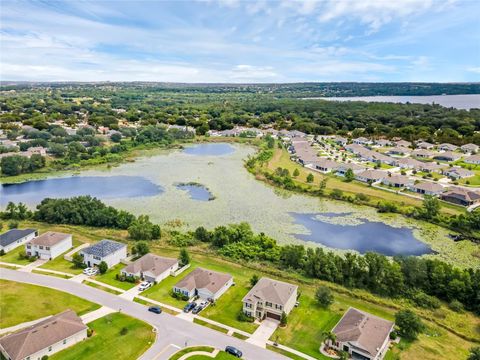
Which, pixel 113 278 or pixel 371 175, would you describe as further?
pixel 371 175

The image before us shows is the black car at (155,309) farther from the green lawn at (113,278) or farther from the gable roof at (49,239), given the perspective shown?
the gable roof at (49,239)

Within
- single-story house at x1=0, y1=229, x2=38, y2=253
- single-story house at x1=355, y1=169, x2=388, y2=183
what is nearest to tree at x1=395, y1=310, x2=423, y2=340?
A: single-story house at x1=0, y1=229, x2=38, y2=253

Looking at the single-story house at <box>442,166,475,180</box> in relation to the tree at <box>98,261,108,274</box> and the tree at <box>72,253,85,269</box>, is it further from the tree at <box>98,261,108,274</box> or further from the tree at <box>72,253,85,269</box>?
the tree at <box>72,253,85,269</box>

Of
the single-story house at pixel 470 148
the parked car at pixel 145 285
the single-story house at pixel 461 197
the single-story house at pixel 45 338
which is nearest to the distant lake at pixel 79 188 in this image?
the parked car at pixel 145 285

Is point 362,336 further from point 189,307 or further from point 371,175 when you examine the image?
point 371,175

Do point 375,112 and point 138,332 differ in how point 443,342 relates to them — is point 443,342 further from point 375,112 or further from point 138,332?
point 375,112

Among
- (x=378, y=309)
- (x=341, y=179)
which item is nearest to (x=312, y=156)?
(x=341, y=179)

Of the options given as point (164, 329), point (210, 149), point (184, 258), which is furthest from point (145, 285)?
point (210, 149)
